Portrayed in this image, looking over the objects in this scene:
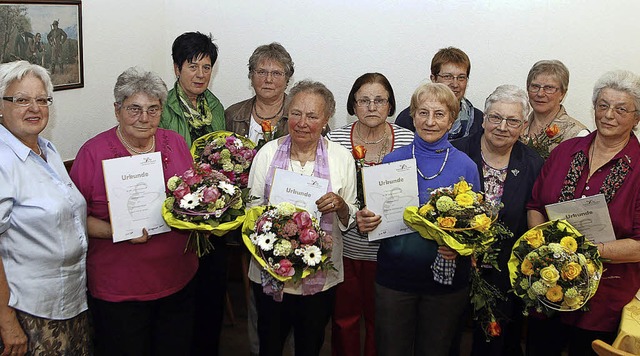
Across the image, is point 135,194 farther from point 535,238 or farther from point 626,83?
point 626,83

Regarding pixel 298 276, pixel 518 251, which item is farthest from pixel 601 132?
pixel 298 276

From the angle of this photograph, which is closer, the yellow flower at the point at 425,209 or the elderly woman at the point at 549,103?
the yellow flower at the point at 425,209

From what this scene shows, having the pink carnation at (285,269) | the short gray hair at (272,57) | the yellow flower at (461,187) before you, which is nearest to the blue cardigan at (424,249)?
the yellow flower at (461,187)

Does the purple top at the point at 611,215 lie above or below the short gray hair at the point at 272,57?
below

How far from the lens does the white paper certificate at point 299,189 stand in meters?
3.11

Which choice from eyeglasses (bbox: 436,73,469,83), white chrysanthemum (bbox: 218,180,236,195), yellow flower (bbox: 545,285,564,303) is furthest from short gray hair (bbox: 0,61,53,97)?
eyeglasses (bbox: 436,73,469,83)

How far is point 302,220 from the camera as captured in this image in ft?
9.48

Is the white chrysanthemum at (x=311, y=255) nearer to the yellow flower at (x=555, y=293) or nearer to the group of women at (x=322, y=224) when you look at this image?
the group of women at (x=322, y=224)

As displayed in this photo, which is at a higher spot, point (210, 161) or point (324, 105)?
point (324, 105)

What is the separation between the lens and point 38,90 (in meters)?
2.82

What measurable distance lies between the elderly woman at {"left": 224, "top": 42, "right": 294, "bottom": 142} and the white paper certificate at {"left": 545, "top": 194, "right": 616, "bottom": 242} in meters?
1.73

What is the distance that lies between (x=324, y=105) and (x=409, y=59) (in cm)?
229

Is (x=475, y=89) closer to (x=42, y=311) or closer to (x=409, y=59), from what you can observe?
(x=409, y=59)

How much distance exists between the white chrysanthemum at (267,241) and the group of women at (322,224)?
1.13 feet
